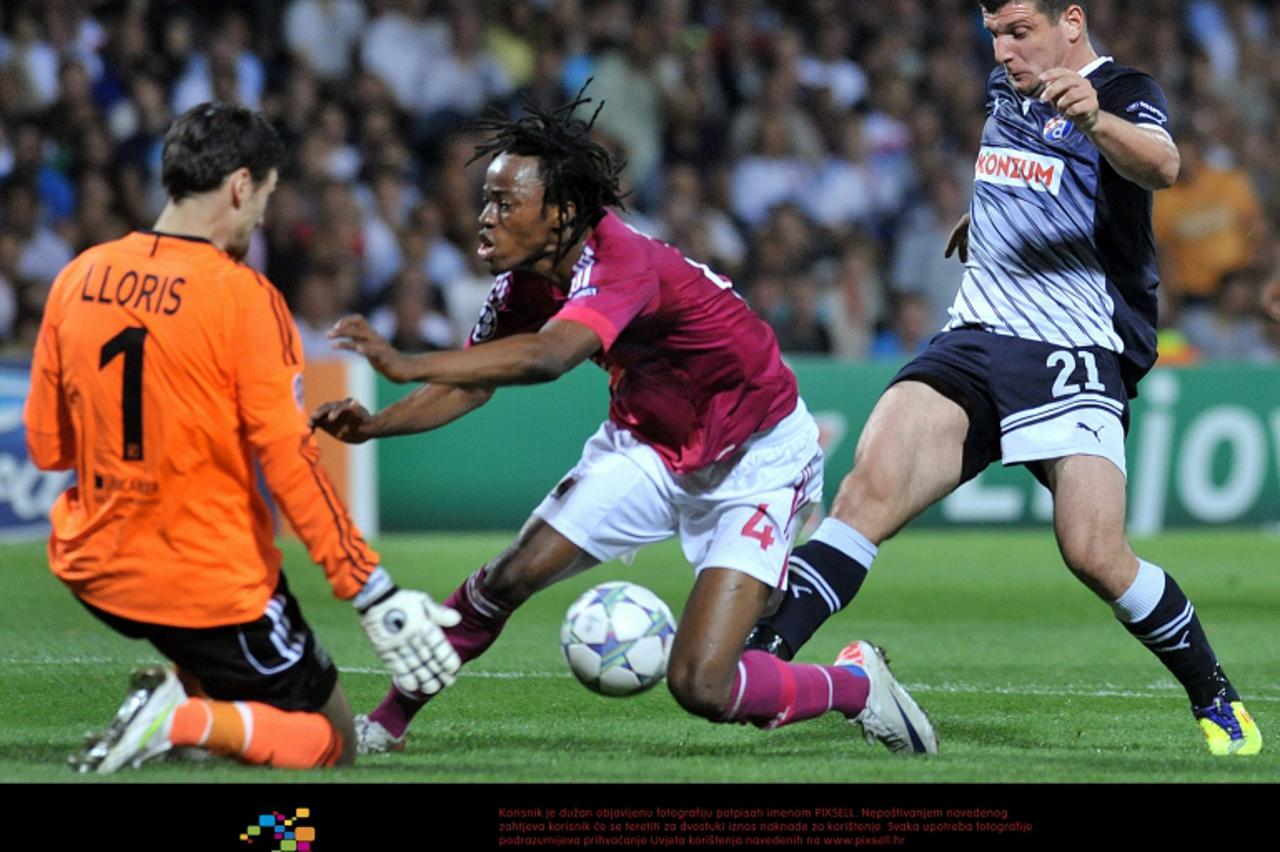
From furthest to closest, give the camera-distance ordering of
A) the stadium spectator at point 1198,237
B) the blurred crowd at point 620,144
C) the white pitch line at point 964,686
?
the stadium spectator at point 1198,237 → the blurred crowd at point 620,144 → the white pitch line at point 964,686

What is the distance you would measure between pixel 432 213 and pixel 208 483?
29.9ft

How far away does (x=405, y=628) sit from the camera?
4410mm

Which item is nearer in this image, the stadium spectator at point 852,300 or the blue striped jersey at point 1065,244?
the blue striped jersey at point 1065,244

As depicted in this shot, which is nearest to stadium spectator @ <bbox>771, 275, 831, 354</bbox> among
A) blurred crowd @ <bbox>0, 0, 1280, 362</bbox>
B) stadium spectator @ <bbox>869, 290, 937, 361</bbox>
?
blurred crowd @ <bbox>0, 0, 1280, 362</bbox>

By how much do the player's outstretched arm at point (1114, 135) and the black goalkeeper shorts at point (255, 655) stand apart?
243 cm

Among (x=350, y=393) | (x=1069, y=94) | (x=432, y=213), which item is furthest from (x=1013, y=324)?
(x=432, y=213)

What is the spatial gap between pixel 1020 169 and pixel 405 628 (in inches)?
108

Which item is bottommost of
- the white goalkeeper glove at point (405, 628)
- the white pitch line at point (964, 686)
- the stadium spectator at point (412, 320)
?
the stadium spectator at point (412, 320)

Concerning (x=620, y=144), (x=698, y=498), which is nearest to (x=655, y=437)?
(x=698, y=498)

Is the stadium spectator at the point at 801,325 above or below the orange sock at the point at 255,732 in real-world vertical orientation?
below

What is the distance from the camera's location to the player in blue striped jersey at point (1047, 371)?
5734 millimetres

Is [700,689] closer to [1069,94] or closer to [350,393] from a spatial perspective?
[1069,94]

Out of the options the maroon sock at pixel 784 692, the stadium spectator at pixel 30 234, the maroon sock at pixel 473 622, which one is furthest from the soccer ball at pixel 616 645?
the stadium spectator at pixel 30 234

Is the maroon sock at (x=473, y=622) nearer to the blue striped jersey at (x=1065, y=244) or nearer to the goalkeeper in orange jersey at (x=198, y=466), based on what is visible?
the goalkeeper in orange jersey at (x=198, y=466)
